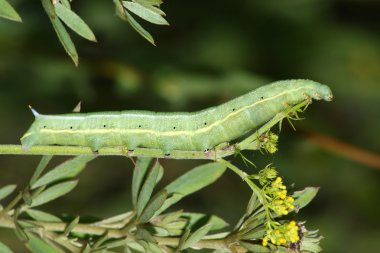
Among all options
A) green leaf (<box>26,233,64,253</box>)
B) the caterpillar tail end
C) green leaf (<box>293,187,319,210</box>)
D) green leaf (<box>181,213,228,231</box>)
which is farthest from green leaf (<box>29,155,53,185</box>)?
green leaf (<box>293,187,319,210</box>)

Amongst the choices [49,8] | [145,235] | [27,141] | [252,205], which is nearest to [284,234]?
[252,205]

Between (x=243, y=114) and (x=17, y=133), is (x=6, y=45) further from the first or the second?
(x=243, y=114)

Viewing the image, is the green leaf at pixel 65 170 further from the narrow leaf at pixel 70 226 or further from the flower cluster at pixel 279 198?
the flower cluster at pixel 279 198

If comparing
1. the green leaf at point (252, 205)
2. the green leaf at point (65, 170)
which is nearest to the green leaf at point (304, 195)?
the green leaf at point (252, 205)

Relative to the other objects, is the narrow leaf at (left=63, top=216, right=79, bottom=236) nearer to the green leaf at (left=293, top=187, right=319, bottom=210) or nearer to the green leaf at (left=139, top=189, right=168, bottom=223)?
the green leaf at (left=139, top=189, right=168, bottom=223)

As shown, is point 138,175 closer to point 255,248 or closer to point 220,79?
point 255,248
